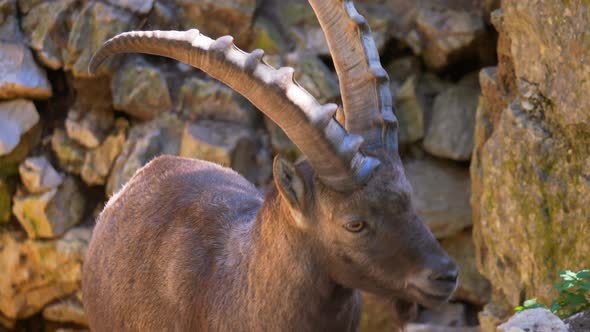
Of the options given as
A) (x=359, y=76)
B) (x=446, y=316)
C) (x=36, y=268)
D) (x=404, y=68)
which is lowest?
(x=36, y=268)

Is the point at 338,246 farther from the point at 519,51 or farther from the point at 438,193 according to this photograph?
the point at 438,193

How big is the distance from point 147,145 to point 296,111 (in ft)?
18.0

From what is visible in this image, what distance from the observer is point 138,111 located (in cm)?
931

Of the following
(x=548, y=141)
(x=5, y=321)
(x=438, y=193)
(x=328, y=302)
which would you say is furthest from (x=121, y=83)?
(x=328, y=302)

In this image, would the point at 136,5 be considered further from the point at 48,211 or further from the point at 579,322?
the point at 579,322

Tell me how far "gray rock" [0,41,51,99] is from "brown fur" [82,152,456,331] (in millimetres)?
3961

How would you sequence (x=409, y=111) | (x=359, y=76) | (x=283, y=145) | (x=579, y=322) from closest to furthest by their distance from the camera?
(x=579, y=322) < (x=359, y=76) < (x=409, y=111) < (x=283, y=145)

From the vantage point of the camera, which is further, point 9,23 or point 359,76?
point 9,23

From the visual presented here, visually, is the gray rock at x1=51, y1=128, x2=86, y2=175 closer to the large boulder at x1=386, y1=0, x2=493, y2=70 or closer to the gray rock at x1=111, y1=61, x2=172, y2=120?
the gray rock at x1=111, y1=61, x2=172, y2=120

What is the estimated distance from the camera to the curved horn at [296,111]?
12.6 ft

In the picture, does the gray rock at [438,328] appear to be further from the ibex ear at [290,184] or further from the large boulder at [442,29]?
the ibex ear at [290,184]

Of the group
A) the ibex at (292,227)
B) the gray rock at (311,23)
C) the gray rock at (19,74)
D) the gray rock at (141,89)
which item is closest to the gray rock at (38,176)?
the gray rock at (19,74)

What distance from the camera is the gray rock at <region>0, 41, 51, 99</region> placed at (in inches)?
362

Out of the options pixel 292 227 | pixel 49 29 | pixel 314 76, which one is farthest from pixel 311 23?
pixel 292 227
